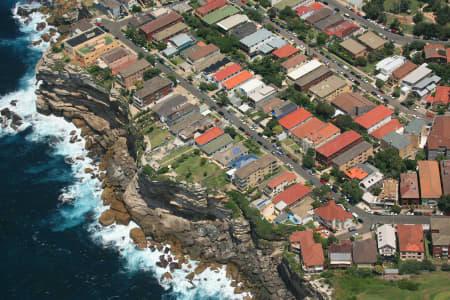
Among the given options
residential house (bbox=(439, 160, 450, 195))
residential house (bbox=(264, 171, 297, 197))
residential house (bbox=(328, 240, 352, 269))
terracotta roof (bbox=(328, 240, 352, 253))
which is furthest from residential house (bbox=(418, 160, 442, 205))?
residential house (bbox=(264, 171, 297, 197))

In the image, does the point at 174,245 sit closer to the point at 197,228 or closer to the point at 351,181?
the point at 197,228

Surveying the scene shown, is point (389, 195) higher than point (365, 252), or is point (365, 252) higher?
point (389, 195)

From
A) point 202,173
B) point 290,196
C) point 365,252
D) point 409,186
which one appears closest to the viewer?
point 365,252

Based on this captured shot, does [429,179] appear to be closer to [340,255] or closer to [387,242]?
[387,242]

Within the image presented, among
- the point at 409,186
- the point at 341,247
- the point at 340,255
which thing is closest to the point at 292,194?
the point at 341,247

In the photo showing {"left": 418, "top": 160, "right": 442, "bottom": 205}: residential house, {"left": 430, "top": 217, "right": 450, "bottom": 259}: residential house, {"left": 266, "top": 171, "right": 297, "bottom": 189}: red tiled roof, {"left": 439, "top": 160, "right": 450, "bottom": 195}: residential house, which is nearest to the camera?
{"left": 430, "top": 217, "right": 450, "bottom": 259}: residential house

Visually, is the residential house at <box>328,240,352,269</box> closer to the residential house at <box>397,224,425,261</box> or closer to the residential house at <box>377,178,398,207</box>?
the residential house at <box>397,224,425,261</box>
